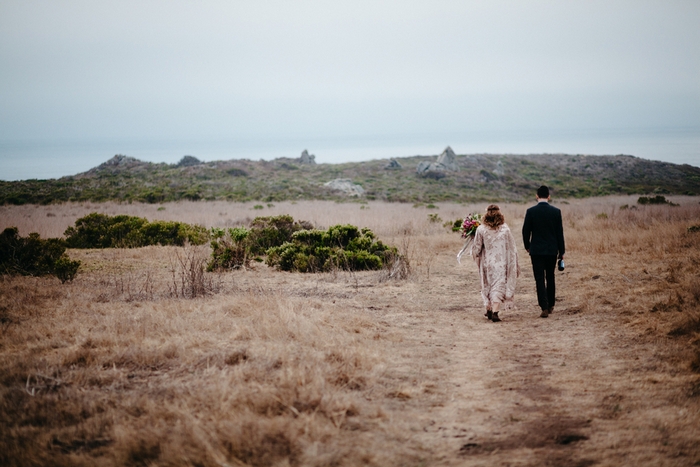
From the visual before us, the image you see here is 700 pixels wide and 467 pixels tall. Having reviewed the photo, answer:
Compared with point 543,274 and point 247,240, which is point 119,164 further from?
point 543,274

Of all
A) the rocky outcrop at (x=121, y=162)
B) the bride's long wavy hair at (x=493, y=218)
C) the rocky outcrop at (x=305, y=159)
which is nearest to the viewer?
the bride's long wavy hair at (x=493, y=218)

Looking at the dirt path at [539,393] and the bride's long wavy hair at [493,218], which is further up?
the bride's long wavy hair at [493,218]

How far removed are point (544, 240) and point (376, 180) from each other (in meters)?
58.6

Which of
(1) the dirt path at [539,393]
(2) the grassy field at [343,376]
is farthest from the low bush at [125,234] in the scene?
(1) the dirt path at [539,393]

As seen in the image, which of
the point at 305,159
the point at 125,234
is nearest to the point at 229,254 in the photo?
the point at 125,234

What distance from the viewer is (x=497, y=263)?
815 cm

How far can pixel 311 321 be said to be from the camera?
6918mm

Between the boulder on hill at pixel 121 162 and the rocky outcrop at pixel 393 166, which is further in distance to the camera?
the rocky outcrop at pixel 393 166

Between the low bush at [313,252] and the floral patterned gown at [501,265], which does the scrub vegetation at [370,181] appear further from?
the floral patterned gown at [501,265]

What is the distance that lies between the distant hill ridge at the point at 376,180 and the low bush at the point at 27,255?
88.9 feet

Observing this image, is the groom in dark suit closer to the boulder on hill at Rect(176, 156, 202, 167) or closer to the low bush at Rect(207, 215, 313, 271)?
the low bush at Rect(207, 215, 313, 271)

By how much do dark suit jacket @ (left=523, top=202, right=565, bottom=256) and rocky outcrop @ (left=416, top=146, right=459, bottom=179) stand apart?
6118 centimetres

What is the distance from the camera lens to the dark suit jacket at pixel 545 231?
813 centimetres

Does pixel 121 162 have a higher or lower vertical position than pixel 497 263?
higher
